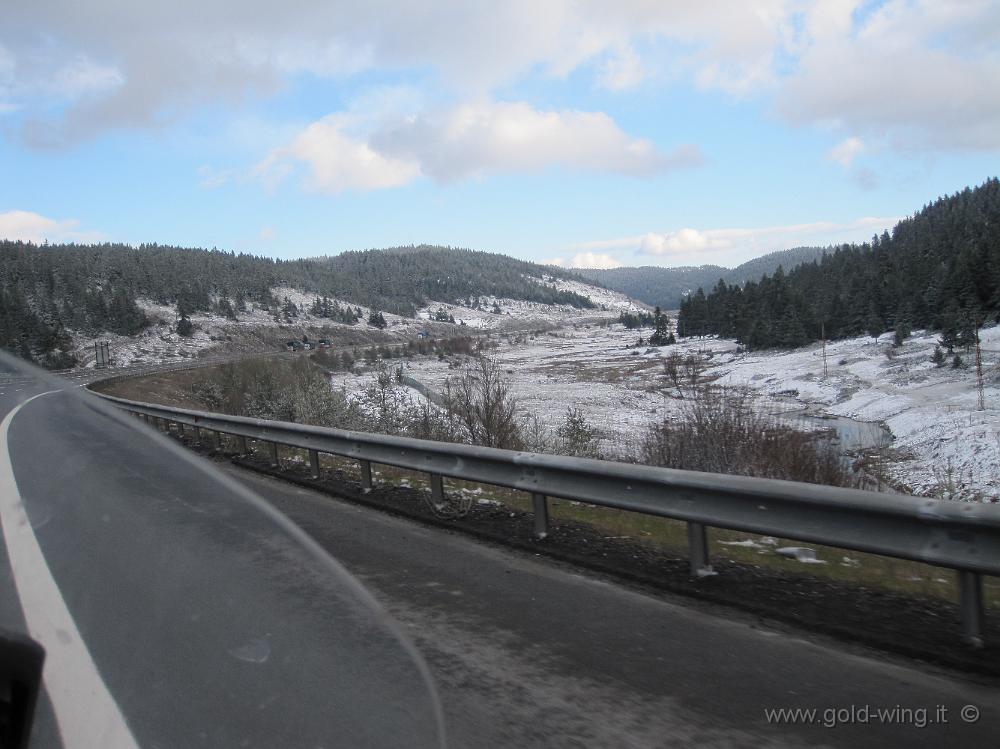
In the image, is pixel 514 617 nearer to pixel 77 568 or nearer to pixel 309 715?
pixel 309 715

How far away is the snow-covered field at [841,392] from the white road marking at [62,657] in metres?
8.37

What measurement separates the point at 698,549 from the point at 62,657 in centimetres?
415

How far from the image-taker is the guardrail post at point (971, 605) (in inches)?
152

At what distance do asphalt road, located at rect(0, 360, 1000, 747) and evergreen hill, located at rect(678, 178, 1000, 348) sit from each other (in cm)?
4805

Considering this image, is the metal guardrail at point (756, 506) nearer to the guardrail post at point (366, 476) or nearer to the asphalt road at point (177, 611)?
the guardrail post at point (366, 476)

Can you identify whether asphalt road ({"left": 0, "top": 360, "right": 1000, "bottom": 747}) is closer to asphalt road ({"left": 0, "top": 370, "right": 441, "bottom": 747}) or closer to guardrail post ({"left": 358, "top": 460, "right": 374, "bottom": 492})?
asphalt road ({"left": 0, "top": 370, "right": 441, "bottom": 747})

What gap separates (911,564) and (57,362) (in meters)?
6.43

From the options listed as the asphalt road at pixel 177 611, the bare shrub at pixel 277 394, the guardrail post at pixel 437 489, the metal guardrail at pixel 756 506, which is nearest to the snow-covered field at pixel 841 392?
the bare shrub at pixel 277 394

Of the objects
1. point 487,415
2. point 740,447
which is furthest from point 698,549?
point 487,415

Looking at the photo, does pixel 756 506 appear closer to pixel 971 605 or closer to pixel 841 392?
pixel 971 605

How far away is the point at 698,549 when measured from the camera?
5191 mm

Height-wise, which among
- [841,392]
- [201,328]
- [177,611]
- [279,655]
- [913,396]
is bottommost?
[841,392]

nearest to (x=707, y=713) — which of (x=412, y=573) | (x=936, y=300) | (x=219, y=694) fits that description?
(x=219, y=694)

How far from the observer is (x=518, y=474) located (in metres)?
6.41
